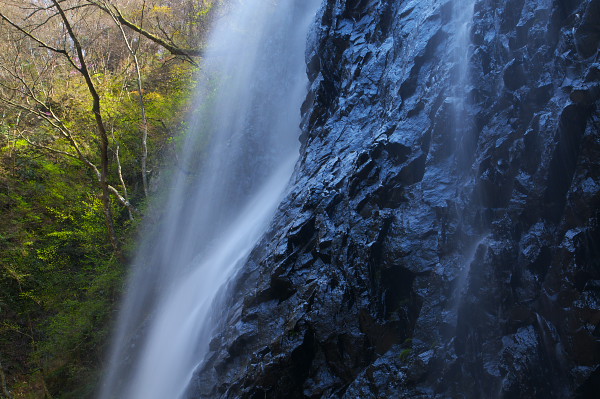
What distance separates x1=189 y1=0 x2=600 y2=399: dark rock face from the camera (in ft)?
10.4

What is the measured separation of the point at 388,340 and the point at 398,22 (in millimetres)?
4759

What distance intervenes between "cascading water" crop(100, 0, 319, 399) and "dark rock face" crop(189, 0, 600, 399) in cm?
196

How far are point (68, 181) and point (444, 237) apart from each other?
12776mm

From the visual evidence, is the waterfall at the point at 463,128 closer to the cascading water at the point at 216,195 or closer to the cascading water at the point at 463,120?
the cascading water at the point at 463,120

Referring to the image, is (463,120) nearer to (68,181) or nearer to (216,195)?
(216,195)

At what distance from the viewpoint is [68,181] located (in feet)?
43.0

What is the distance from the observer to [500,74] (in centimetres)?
411

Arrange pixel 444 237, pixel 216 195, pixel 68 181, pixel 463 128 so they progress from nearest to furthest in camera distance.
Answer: pixel 444 237
pixel 463 128
pixel 216 195
pixel 68 181

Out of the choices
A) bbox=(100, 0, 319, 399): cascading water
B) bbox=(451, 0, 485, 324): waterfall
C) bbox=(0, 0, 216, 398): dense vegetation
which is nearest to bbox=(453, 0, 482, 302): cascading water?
bbox=(451, 0, 485, 324): waterfall

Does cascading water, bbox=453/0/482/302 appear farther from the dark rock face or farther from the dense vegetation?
the dense vegetation

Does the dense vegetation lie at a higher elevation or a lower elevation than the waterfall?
higher

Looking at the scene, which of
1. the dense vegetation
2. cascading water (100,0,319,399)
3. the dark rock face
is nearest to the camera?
the dark rock face

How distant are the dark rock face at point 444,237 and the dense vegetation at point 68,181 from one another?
6.47m

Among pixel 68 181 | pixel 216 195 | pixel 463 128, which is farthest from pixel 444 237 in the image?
pixel 68 181
